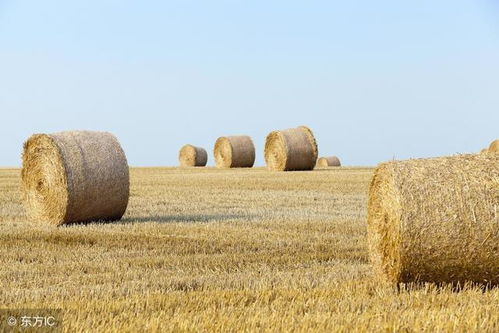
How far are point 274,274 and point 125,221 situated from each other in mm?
5855

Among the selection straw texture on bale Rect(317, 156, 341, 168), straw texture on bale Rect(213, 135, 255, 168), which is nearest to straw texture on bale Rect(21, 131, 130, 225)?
straw texture on bale Rect(213, 135, 255, 168)

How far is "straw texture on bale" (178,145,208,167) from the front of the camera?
38.4 metres

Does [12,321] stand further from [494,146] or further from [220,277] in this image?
[494,146]

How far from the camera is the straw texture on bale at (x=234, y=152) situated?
109ft

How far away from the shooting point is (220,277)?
25.8 feet

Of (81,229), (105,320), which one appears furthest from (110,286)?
(81,229)

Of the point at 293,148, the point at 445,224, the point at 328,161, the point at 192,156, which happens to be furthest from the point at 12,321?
the point at 328,161

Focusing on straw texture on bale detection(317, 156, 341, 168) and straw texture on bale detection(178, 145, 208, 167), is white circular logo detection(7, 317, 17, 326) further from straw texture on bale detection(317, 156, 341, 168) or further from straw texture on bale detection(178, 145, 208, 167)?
straw texture on bale detection(317, 156, 341, 168)

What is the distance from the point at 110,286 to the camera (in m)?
7.25

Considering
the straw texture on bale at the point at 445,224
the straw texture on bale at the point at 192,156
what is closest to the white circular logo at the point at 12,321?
the straw texture on bale at the point at 445,224

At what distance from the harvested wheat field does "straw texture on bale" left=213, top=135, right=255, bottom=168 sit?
17.3m

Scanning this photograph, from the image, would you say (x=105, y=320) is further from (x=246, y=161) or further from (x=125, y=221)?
(x=246, y=161)

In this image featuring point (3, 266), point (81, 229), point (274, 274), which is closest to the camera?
point (274, 274)

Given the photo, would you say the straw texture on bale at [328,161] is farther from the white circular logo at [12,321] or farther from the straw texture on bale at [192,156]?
the white circular logo at [12,321]
